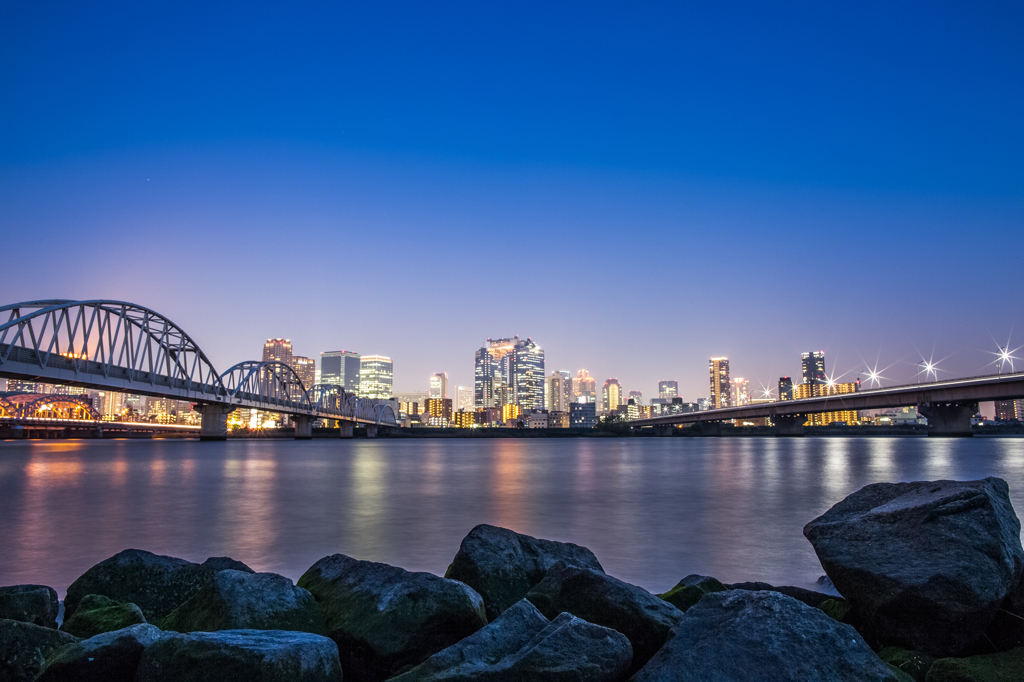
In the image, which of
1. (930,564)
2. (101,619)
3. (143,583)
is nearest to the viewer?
(930,564)

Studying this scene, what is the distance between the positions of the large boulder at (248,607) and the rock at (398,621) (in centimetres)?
32

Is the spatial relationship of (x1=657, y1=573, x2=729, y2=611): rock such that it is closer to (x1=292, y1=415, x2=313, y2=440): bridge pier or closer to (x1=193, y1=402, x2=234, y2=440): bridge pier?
(x1=193, y1=402, x2=234, y2=440): bridge pier

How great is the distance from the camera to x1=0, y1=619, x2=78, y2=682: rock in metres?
5.66

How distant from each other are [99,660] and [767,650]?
5.27 m

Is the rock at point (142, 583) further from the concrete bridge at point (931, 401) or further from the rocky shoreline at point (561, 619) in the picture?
the concrete bridge at point (931, 401)

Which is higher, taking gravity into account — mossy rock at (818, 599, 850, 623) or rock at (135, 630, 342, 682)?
rock at (135, 630, 342, 682)

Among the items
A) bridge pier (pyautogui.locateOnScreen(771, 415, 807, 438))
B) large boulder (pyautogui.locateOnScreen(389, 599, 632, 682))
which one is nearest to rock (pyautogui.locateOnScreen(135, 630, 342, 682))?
large boulder (pyautogui.locateOnScreen(389, 599, 632, 682))

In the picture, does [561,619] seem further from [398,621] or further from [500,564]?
[500,564]

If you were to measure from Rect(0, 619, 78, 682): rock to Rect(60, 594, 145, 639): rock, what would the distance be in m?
0.90

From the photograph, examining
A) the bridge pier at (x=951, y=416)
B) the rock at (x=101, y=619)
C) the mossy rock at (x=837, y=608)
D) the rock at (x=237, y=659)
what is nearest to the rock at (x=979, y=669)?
the mossy rock at (x=837, y=608)

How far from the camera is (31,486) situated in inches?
1233

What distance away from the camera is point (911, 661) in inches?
236

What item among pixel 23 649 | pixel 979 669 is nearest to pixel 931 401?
pixel 979 669

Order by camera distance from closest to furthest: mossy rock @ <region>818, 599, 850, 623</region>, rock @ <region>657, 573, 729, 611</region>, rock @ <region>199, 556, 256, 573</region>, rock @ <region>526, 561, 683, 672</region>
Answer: rock @ <region>526, 561, 683, 672</region> → mossy rock @ <region>818, 599, 850, 623</region> → rock @ <region>657, 573, 729, 611</region> → rock @ <region>199, 556, 256, 573</region>
